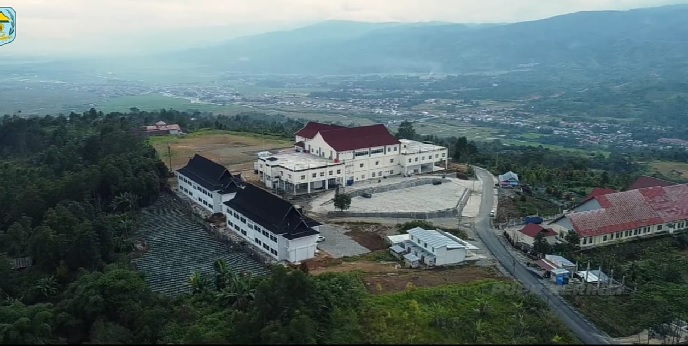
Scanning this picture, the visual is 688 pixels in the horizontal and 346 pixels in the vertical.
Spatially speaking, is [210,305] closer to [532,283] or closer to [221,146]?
[532,283]

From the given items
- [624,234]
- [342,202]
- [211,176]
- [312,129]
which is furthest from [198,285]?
[312,129]

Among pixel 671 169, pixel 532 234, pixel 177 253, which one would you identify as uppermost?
pixel 532 234

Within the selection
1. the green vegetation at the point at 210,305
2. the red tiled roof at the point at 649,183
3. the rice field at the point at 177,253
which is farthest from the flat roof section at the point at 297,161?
the red tiled roof at the point at 649,183

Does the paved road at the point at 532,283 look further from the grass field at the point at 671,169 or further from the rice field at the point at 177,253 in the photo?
the grass field at the point at 671,169

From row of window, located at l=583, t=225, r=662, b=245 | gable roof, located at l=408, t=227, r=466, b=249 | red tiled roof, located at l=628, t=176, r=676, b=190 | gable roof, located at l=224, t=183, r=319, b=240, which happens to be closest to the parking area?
gable roof, located at l=224, t=183, r=319, b=240

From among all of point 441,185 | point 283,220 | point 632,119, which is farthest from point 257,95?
point 283,220
